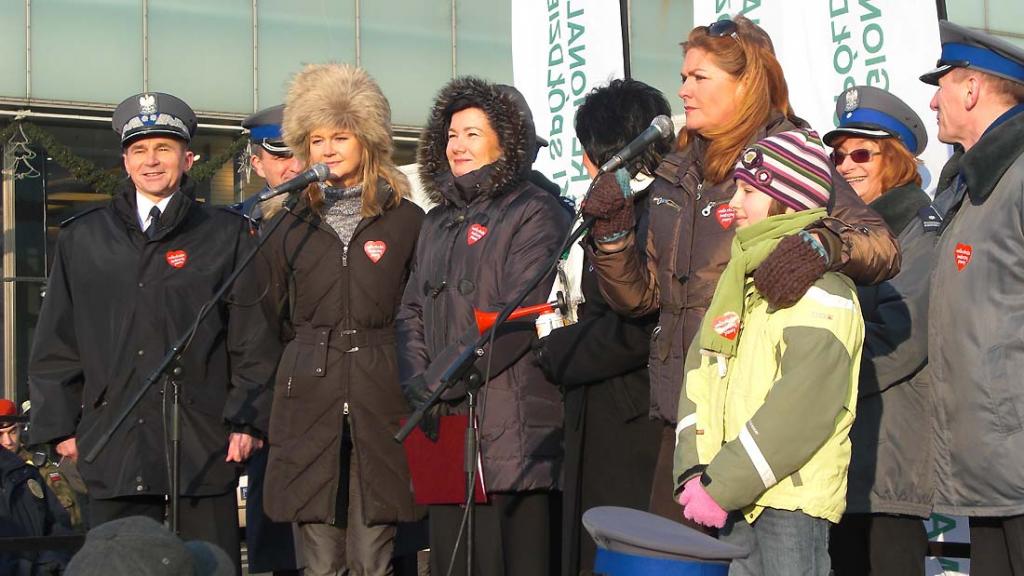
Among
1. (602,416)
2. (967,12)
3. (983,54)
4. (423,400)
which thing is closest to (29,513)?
(423,400)

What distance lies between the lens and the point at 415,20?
19188 mm

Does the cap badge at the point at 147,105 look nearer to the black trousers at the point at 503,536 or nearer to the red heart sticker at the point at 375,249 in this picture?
the red heart sticker at the point at 375,249

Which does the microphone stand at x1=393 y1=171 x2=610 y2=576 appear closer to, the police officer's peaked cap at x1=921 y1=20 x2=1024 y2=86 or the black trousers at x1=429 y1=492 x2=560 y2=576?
the black trousers at x1=429 y1=492 x2=560 y2=576

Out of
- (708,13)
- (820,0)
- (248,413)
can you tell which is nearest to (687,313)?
(248,413)

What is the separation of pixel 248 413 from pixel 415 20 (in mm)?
13537

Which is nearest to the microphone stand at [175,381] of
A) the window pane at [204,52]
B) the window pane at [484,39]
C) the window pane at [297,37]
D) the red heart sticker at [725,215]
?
the red heart sticker at [725,215]

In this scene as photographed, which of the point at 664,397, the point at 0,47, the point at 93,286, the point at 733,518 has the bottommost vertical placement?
the point at 733,518

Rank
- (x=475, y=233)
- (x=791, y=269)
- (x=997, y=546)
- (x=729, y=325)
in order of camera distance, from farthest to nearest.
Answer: (x=475, y=233)
(x=997, y=546)
(x=729, y=325)
(x=791, y=269)

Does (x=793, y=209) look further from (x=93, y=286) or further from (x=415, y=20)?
(x=415, y=20)

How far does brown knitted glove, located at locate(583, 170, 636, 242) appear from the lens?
188 inches

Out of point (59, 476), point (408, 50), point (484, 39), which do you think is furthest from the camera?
point (484, 39)

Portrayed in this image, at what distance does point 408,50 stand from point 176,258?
13.1 metres

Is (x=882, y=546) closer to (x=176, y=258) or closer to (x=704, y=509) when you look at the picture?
(x=704, y=509)

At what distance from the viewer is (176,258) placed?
6.34 meters
